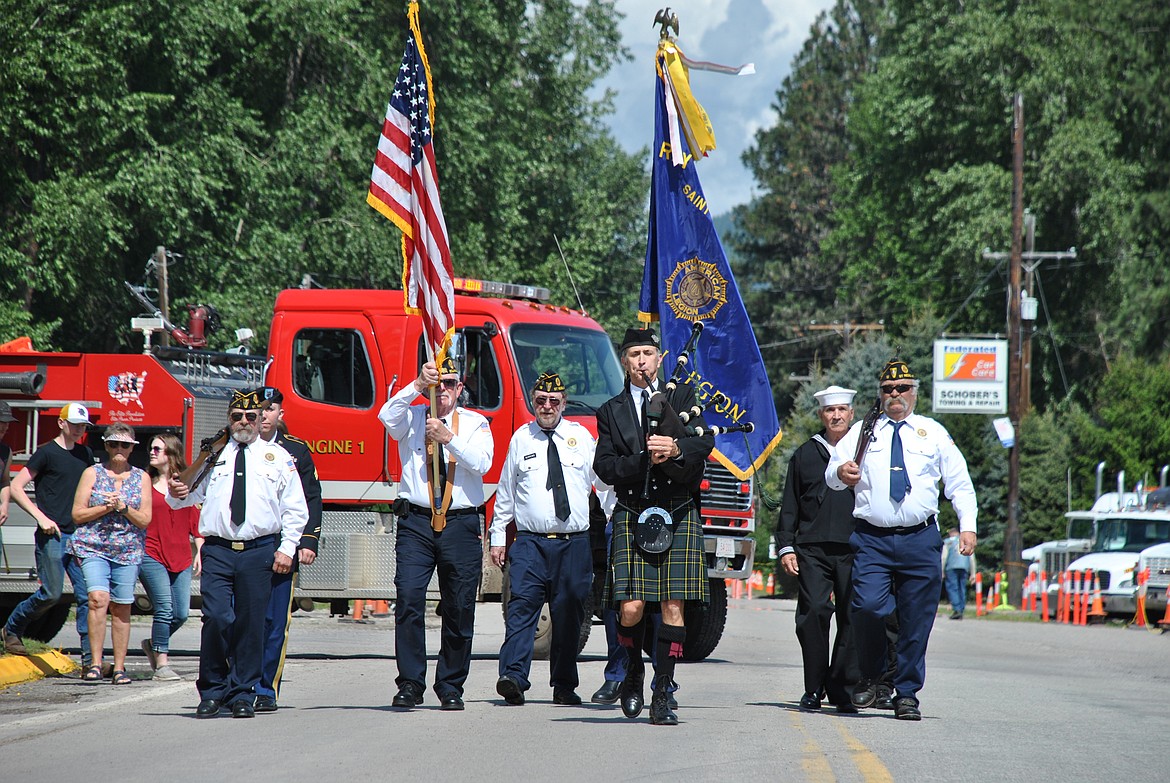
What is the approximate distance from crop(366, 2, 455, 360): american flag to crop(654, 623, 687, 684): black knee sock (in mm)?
3077

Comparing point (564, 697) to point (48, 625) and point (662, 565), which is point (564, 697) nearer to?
point (662, 565)

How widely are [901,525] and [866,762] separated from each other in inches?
100

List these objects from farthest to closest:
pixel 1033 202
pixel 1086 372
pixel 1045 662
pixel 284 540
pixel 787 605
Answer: pixel 1086 372
pixel 1033 202
pixel 787 605
pixel 1045 662
pixel 284 540

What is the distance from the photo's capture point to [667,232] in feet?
48.5

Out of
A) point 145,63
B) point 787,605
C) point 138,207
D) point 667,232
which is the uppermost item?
point 145,63

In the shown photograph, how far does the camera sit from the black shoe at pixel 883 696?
10.5 metres

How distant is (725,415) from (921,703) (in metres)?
4.22

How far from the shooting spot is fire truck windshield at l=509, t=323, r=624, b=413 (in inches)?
587

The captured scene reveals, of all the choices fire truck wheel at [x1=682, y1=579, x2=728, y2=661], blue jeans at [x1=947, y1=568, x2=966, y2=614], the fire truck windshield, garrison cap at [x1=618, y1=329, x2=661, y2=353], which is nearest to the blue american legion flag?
the fire truck windshield

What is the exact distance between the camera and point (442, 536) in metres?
10.1

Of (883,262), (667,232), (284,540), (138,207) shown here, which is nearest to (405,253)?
(284,540)

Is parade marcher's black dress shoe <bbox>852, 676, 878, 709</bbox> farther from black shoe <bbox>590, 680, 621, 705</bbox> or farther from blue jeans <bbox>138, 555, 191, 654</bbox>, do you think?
blue jeans <bbox>138, 555, 191, 654</bbox>

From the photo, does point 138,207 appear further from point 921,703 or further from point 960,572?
point 921,703

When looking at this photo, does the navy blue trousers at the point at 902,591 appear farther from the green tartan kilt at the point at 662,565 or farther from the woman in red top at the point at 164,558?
the woman in red top at the point at 164,558
